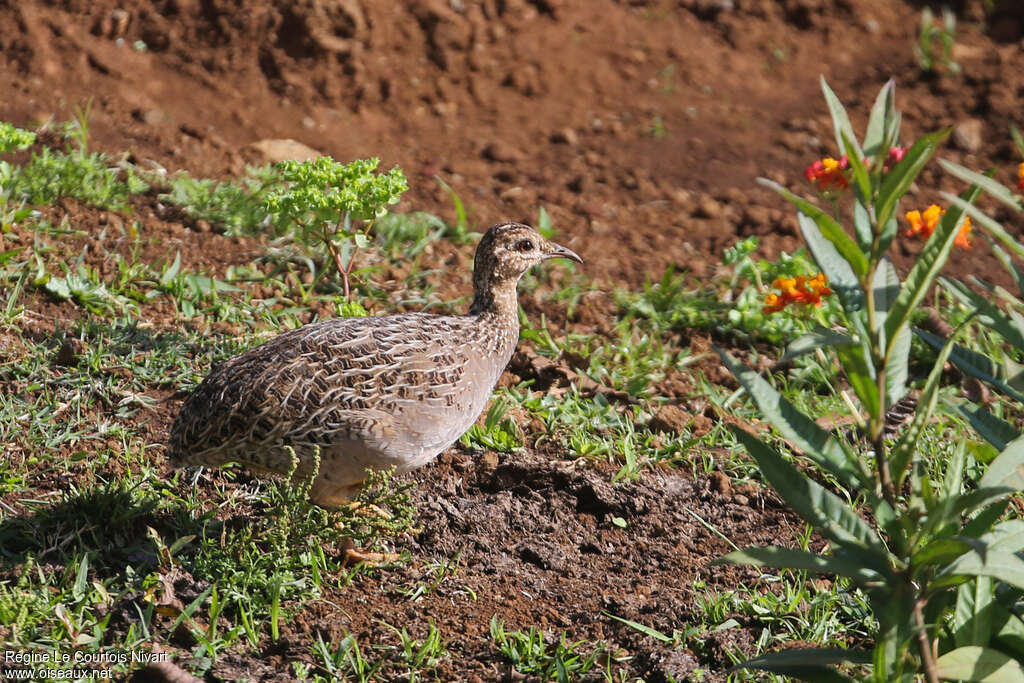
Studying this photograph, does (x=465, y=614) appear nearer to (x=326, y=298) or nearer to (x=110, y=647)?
(x=110, y=647)

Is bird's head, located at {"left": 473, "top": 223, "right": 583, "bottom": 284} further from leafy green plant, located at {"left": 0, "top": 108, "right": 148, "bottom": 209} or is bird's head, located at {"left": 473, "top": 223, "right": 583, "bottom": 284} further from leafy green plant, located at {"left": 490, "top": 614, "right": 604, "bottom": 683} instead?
leafy green plant, located at {"left": 0, "top": 108, "right": 148, "bottom": 209}

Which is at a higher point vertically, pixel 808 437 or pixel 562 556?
pixel 808 437

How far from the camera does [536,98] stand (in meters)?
8.43

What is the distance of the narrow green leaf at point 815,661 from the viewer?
2.87m

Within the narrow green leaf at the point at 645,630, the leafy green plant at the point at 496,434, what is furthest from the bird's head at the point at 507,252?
the narrow green leaf at the point at 645,630

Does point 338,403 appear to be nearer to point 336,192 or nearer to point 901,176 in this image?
point 336,192

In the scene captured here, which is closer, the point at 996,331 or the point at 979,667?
the point at 979,667

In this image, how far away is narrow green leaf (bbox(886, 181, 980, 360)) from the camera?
258 cm

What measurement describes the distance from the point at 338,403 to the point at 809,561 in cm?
206

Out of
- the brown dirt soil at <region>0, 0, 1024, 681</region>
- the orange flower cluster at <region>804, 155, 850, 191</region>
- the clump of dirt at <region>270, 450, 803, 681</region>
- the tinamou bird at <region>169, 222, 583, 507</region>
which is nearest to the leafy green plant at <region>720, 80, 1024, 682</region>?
the clump of dirt at <region>270, 450, 803, 681</region>

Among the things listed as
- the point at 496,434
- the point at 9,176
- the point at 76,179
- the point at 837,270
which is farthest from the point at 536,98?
the point at 837,270

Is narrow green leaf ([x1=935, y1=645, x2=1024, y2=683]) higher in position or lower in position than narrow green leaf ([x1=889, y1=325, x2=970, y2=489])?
lower

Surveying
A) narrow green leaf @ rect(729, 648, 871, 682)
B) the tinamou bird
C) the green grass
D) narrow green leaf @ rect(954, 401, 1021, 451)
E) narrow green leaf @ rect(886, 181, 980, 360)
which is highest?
narrow green leaf @ rect(886, 181, 980, 360)

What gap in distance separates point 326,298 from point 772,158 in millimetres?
3742
